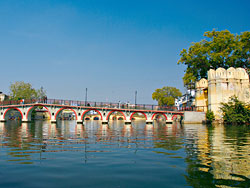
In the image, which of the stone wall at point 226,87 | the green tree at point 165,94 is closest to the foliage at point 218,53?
the stone wall at point 226,87

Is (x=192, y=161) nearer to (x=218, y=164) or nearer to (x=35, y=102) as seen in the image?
(x=218, y=164)

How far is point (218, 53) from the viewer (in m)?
46.6

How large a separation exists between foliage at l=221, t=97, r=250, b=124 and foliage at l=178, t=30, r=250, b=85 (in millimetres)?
9404

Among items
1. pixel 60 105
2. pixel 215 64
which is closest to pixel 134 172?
pixel 60 105

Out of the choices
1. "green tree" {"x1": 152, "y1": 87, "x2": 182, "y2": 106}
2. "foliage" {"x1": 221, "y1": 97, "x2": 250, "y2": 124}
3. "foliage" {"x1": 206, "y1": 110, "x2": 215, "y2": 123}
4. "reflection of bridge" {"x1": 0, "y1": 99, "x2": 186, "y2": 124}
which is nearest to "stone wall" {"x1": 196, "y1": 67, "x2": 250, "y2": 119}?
"foliage" {"x1": 206, "y1": 110, "x2": 215, "y2": 123}

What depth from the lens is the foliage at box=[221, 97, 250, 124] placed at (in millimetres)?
41062

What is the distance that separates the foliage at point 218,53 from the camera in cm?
4722

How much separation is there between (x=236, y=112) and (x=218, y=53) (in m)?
12.2

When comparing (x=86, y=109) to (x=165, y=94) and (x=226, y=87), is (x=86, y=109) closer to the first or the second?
(x=226, y=87)

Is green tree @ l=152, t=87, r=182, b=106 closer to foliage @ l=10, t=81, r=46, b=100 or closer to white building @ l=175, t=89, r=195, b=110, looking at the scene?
white building @ l=175, t=89, r=195, b=110

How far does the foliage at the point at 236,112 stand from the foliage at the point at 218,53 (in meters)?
9.40

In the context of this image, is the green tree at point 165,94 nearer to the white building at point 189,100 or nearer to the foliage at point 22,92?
the white building at point 189,100

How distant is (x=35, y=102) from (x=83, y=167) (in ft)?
162

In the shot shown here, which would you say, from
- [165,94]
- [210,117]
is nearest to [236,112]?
[210,117]
